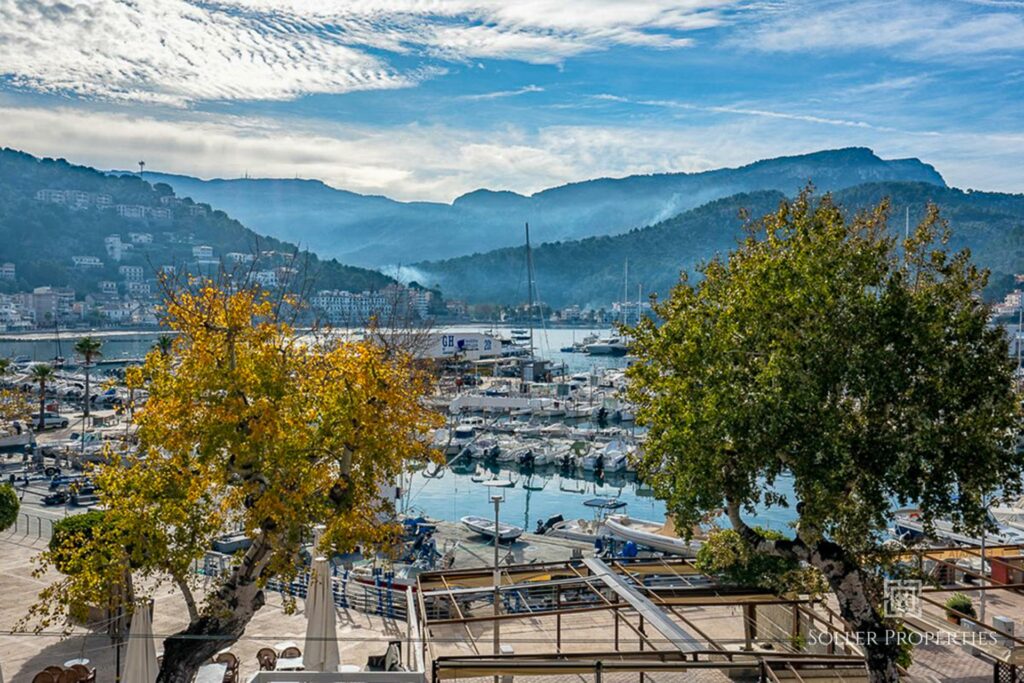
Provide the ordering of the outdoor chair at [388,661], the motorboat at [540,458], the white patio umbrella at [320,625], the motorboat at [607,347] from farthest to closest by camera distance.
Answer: the motorboat at [607,347], the motorboat at [540,458], the outdoor chair at [388,661], the white patio umbrella at [320,625]

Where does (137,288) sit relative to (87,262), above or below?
below

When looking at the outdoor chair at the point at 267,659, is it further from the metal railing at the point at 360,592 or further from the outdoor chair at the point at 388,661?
the metal railing at the point at 360,592

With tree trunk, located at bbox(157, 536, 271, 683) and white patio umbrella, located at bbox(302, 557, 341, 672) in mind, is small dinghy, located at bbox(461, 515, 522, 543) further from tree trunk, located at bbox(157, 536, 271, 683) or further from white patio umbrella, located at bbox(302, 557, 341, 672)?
tree trunk, located at bbox(157, 536, 271, 683)

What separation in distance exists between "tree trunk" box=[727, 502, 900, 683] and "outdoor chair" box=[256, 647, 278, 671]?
5974 mm

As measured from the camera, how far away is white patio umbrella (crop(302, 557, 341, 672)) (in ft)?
31.6

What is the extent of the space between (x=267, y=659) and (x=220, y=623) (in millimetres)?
1864

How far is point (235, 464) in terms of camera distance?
29.7ft

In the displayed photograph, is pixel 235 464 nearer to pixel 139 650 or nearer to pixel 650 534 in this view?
pixel 139 650

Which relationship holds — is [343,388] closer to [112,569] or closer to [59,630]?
[112,569]

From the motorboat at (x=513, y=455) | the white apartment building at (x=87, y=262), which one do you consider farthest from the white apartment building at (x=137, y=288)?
the motorboat at (x=513, y=455)

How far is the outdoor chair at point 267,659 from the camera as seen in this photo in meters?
10.5

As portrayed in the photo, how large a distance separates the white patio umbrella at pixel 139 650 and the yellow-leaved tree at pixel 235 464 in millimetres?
213

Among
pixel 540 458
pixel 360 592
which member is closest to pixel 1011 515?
pixel 540 458

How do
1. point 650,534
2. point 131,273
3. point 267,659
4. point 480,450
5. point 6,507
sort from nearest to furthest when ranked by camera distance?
point 267,659 → point 6,507 → point 650,534 → point 480,450 → point 131,273
